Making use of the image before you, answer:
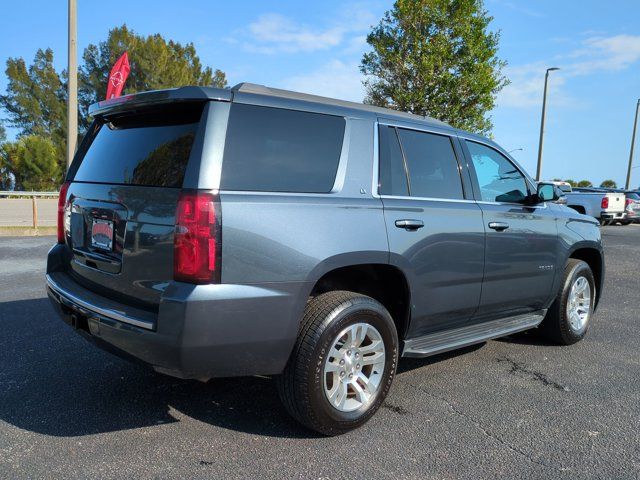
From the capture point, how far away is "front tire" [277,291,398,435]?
114 inches

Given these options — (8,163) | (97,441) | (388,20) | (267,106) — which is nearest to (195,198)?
(267,106)

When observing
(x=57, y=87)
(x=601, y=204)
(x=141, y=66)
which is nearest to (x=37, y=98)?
(x=57, y=87)

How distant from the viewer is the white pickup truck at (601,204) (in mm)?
19562

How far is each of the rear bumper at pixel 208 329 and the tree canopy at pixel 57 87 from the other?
35390 mm

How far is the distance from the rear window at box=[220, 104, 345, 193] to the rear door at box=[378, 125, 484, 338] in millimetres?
435

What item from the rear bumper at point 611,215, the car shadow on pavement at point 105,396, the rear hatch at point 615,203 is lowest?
the car shadow on pavement at point 105,396

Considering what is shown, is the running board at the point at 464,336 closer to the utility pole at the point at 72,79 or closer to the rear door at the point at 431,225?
the rear door at the point at 431,225

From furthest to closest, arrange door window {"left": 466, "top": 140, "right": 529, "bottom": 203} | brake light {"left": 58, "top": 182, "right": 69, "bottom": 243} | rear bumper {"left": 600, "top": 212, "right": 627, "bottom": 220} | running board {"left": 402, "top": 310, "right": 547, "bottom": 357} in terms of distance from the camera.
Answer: rear bumper {"left": 600, "top": 212, "right": 627, "bottom": 220}, door window {"left": 466, "top": 140, "right": 529, "bottom": 203}, brake light {"left": 58, "top": 182, "right": 69, "bottom": 243}, running board {"left": 402, "top": 310, "right": 547, "bottom": 357}

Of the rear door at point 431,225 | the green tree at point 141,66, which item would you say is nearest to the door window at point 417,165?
the rear door at point 431,225

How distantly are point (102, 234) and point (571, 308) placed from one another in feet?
13.7

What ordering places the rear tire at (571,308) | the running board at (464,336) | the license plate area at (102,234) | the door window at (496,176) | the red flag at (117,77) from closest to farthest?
the license plate area at (102,234) < the running board at (464,336) < the door window at (496,176) < the rear tire at (571,308) < the red flag at (117,77)

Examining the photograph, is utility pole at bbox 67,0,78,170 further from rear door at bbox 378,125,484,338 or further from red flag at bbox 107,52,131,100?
rear door at bbox 378,125,484,338

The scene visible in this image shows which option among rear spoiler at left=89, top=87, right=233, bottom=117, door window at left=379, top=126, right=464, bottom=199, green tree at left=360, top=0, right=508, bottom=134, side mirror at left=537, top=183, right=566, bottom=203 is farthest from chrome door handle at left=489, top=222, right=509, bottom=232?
green tree at left=360, top=0, right=508, bottom=134

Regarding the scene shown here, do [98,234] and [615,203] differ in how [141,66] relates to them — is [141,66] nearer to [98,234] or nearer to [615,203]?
Result: [615,203]
